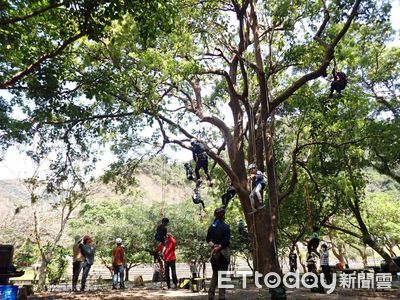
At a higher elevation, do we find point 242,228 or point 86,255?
point 242,228

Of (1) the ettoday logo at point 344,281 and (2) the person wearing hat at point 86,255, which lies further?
(2) the person wearing hat at point 86,255

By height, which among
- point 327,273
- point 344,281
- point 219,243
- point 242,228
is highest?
point 242,228

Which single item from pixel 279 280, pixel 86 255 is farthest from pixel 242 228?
pixel 279 280

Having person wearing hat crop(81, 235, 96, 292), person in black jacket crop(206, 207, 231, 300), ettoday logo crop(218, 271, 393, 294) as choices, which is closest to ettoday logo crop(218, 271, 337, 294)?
ettoday logo crop(218, 271, 393, 294)

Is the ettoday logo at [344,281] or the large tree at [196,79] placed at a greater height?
the large tree at [196,79]

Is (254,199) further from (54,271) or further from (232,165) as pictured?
(54,271)

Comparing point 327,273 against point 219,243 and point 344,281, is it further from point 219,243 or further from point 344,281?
point 219,243

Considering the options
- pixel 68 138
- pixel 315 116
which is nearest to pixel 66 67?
pixel 68 138

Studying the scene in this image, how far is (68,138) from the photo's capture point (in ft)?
33.7

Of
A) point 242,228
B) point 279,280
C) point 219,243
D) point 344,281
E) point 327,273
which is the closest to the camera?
point 219,243

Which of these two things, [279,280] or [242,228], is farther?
[242,228]

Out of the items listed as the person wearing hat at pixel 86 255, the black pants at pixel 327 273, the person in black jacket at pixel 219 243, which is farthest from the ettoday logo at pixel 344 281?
the person wearing hat at pixel 86 255

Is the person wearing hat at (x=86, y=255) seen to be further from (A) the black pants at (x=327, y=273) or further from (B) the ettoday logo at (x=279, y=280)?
(A) the black pants at (x=327, y=273)

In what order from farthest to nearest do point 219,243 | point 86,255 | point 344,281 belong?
point 86,255, point 344,281, point 219,243
